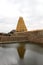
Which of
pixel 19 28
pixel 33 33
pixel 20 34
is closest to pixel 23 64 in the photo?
pixel 33 33

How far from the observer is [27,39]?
832 inches

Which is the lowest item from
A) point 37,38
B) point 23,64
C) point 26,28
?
point 23,64

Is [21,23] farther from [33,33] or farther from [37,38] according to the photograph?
[37,38]

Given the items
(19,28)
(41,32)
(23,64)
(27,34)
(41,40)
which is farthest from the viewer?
(19,28)

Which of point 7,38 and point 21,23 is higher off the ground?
point 21,23

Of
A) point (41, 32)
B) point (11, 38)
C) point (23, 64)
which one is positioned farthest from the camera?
point (11, 38)

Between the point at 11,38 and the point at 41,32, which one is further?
the point at 11,38

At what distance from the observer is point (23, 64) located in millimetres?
5184

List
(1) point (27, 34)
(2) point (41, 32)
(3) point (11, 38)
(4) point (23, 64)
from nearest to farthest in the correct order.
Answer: (4) point (23, 64) → (2) point (41, 32) → (3) point (11, 38) → (1) point (27, 34)

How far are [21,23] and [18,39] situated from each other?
21.3 ft

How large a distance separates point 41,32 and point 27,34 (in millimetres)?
3430

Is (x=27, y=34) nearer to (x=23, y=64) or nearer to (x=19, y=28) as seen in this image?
(x=19, y=28)

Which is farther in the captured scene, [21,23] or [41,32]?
[21,23]

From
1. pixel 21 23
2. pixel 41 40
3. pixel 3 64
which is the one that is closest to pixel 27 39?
pixel 41 40
